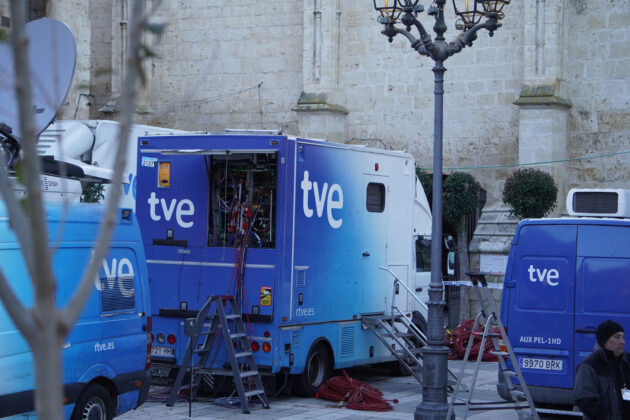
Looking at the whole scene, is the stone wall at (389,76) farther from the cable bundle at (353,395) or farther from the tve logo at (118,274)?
the tve logo at (118,274)

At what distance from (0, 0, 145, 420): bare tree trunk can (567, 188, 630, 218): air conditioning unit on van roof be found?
959 cm

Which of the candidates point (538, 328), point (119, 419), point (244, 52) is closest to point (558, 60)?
point (244, 52)

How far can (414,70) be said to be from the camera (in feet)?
77.4

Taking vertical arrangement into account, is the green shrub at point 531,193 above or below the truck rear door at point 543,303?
above

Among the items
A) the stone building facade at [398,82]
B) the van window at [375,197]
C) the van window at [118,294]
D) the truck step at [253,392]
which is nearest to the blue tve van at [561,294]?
the truck step at [253,392]

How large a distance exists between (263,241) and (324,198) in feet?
3.12

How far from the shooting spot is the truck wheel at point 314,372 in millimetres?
11898

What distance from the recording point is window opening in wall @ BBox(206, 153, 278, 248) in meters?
11.7

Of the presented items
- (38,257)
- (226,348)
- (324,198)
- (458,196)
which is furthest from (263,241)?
(458,196)

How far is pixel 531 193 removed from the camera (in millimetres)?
20125

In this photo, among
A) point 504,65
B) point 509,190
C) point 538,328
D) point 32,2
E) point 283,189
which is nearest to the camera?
point 538,328

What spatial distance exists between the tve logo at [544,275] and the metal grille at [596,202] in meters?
1.68

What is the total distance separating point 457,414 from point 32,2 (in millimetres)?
11185

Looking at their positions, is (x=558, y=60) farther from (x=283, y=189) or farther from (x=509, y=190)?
(x=283, y=189)
